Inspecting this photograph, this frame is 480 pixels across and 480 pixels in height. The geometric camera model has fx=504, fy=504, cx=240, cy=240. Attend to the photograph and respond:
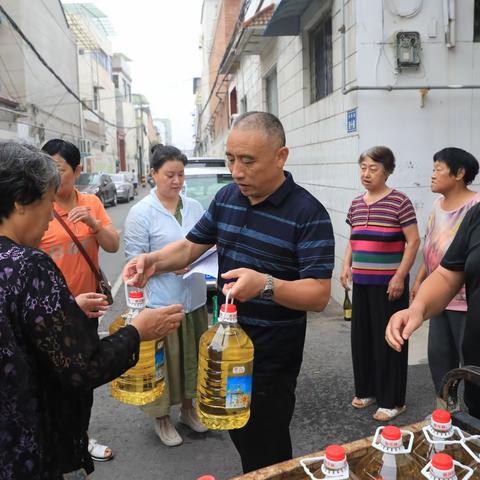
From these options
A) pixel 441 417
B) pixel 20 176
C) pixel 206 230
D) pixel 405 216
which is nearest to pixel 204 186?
pixel 405 216

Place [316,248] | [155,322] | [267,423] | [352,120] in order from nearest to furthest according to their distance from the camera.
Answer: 1. [155,322]
2. [316,248]
3. [267,423]
4. [352,120]

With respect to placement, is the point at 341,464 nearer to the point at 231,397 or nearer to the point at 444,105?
the point at 231,397

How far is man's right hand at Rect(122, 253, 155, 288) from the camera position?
252 centimetres

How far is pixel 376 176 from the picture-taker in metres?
3.94

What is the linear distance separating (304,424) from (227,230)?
220 cm

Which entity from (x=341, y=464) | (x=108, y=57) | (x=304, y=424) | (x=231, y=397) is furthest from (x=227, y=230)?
(x=108, y=57)

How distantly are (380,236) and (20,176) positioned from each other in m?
2.97

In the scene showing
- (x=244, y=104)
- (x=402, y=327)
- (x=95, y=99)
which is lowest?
(x=402, y=327)

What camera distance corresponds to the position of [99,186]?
888 inches

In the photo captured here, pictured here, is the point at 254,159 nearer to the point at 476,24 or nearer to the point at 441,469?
the point at 441,469

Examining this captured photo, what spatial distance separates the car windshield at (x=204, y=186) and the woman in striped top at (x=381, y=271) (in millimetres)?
3701

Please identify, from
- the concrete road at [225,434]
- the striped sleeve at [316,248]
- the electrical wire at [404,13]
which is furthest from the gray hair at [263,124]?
the electrical wire at [404,13]

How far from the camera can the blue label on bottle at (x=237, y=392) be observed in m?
1.97

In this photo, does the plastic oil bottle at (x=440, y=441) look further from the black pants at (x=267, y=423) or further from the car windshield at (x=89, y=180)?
the car windshield at (x=89, y=180)
